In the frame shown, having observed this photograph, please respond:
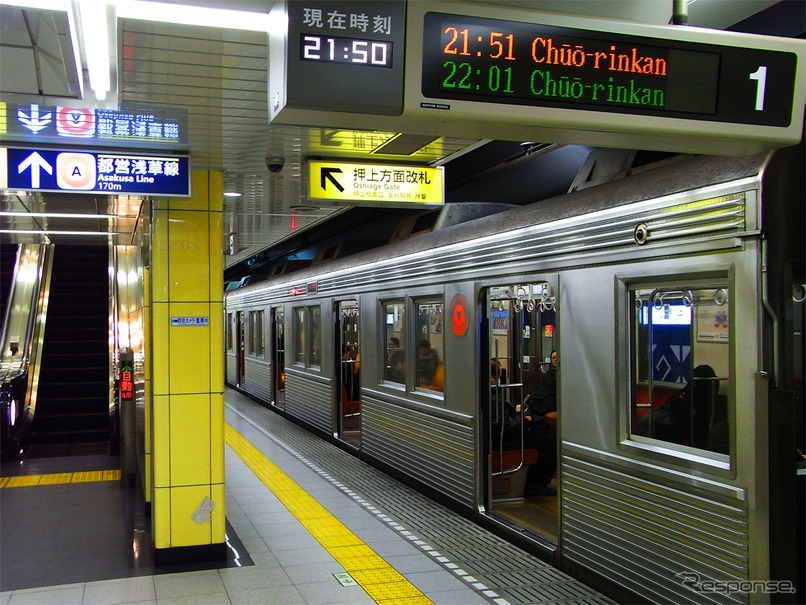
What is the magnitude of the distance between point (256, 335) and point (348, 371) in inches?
213

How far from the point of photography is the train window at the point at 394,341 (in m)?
7.93

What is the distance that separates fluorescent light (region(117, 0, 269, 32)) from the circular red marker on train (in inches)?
143

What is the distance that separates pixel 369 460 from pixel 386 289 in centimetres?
217

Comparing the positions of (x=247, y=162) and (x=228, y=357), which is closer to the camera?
(x=247, y=162)

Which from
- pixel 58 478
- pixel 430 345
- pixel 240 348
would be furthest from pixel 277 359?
pixel 430 345

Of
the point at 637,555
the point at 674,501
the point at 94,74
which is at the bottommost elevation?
the point at 637,555

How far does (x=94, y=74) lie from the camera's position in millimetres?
2785

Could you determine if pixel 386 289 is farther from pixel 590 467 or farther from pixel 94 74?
pixel 94 74

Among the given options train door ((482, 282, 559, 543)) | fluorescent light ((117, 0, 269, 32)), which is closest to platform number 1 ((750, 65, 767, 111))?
fluorescent light ((117, 0, 269, 32))

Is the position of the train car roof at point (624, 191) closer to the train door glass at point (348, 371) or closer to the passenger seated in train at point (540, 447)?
the passenger seated in train at point (540, 447)

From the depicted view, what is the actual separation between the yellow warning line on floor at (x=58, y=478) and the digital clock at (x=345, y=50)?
680 centimetres

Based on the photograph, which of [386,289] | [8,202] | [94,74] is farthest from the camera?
[386,289]

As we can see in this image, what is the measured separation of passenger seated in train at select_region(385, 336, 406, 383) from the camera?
7949 mm

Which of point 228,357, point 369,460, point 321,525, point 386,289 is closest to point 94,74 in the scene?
point 321,525
